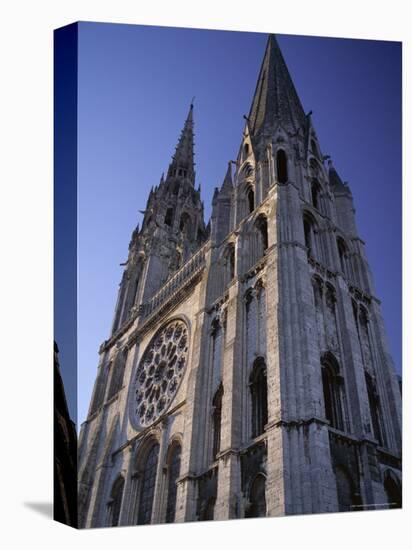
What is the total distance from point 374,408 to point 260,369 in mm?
3810

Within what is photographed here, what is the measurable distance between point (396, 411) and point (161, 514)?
807 centimetres

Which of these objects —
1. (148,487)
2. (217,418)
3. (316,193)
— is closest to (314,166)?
(316,193)

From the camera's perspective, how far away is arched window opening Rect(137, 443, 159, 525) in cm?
1931

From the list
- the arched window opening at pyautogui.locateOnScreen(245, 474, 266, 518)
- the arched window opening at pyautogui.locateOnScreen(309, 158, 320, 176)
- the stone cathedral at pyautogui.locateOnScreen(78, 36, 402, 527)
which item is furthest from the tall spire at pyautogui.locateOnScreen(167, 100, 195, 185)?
the arched window opening at pyautogui.locateOnScreen(245, 474, 266, 518)

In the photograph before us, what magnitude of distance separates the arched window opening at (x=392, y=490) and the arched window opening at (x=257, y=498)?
3285 mm

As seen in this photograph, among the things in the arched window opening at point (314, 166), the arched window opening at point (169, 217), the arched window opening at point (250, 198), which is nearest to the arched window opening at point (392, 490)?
the arched window opening at point (250, 198)

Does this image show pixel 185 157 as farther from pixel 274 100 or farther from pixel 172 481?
pixel 172 481

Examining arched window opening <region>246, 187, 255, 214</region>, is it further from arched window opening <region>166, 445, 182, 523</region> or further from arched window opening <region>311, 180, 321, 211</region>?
arched window opening <region>166, 445, 182, 523</region>

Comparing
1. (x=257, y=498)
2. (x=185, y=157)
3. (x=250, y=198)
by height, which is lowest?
(x=257, y=498)

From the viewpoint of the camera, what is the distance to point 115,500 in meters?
21.0

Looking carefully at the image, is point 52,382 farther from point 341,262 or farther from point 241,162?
point 241,162

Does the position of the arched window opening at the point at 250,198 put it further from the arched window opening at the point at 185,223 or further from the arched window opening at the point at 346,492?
the arched window opening at the point at 185,223

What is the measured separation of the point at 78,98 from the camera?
12.7 m

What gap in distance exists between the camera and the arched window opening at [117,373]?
83.3 ft
